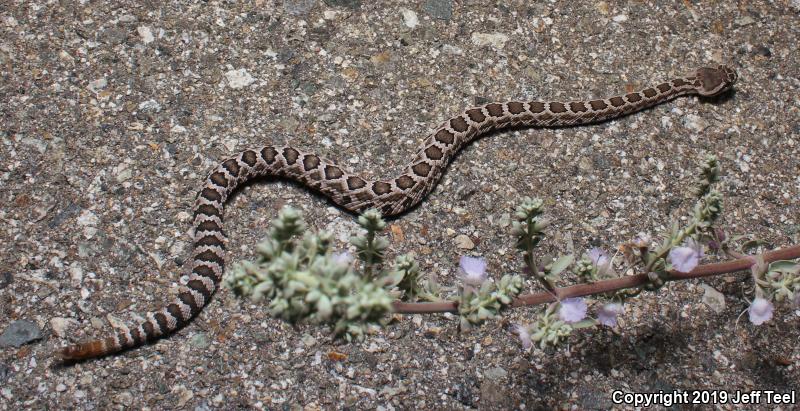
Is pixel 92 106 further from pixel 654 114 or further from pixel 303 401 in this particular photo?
pixel 654 114

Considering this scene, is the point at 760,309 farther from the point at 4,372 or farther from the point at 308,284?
the point at 4,372

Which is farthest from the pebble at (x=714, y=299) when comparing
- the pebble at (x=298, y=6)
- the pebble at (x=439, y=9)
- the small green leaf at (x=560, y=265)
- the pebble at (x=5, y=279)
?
the pebble at (x=5, y=279)

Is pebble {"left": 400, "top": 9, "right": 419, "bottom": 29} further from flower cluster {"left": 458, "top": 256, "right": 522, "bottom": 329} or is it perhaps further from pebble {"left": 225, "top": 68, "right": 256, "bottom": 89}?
flower cluster {"left": 458, "top": 256, "right": 522, "bottom": 329}

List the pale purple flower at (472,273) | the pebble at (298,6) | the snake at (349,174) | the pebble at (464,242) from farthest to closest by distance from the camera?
1. the pebble at (298,6)
2. the pebble at (464,242)
3. the snake at (349,174)
4. the pale purple flower at (472,273)

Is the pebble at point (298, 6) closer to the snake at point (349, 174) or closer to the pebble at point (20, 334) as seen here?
the snake at point (349, 174)

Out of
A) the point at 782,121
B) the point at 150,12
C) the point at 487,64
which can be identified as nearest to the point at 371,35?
the point at 487,64

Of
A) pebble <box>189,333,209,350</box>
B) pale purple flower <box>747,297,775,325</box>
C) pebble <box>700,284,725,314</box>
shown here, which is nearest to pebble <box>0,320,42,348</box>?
pebble <box>189,333,209,350</box>
